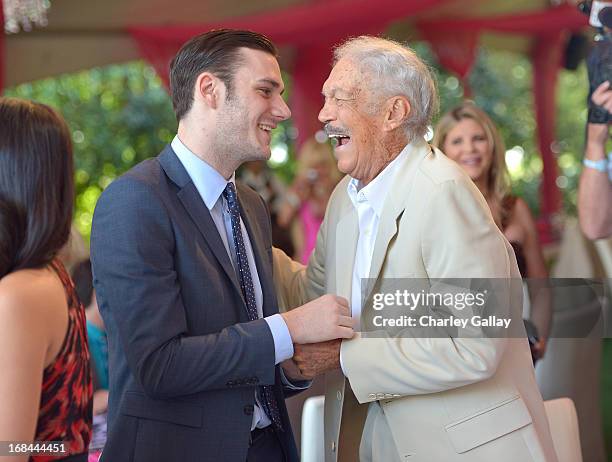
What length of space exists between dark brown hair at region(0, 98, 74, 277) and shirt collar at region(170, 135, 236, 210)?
10.0 inches

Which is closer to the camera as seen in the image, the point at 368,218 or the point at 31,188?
A: the point at 31,188

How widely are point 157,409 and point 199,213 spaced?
390 mm

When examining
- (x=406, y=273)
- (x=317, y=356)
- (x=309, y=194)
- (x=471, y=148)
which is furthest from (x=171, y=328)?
(x=309, y=194)

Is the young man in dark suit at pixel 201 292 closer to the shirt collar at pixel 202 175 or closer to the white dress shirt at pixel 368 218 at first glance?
the shirt collar at pixel 202 175

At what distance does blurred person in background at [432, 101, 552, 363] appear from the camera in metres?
3.27

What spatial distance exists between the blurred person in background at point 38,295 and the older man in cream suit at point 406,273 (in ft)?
1.48

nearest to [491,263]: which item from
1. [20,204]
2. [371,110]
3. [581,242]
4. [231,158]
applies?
[371,110]

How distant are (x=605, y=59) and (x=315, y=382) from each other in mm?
1213

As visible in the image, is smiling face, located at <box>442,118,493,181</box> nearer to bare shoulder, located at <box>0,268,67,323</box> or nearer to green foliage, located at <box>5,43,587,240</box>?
bare shoulder, located at <box>0,268,67,323</box>

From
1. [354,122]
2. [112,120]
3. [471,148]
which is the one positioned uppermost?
[112,120]

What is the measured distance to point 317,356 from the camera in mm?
1853

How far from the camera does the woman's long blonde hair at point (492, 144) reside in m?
3.30

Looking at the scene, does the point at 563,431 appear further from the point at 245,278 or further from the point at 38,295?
the point at 38,295

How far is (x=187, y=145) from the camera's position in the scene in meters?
1.92
